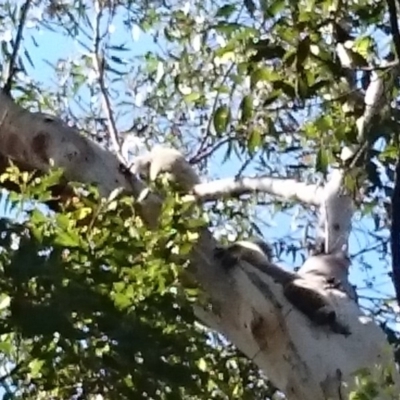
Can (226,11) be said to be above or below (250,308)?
above

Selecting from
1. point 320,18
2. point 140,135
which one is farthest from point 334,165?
point 140,135

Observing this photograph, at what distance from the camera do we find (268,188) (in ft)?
10.7

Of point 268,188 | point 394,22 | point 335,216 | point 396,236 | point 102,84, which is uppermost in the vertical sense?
point 102,84

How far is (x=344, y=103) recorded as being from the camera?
2602 mm

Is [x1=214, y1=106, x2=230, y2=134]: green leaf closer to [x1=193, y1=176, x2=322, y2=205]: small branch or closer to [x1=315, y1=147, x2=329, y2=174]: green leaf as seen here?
[x1=315, y1=147, x2=329, y2=174]: green leaf

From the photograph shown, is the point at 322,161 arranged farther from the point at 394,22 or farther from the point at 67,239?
the point at 67,239

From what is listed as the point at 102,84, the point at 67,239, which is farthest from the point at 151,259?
the point at 102,84

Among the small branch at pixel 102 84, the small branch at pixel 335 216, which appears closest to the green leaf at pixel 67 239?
the small branch at pixel 335 216

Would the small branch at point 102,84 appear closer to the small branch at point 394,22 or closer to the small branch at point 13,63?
the small branch at point 13,63

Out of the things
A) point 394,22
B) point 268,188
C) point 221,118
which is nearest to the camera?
point 394,22

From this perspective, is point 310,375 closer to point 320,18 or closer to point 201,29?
point 320,18

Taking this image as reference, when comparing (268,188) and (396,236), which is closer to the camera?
(396,236)

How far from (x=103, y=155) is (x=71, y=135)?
0.29 ft

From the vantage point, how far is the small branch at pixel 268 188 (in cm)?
314
